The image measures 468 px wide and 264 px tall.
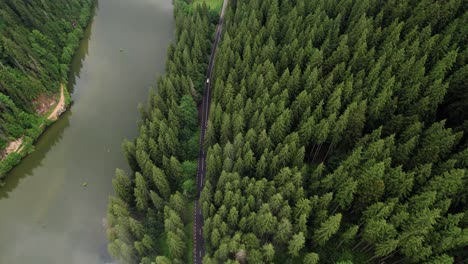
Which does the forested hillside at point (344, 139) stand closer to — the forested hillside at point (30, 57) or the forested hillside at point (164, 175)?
the forested hillside at point (164, 175)

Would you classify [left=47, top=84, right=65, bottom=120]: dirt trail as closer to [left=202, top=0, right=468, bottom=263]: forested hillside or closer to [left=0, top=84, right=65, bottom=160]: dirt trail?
[left=0, top=84, right=65, bottom=160]: dirt trail

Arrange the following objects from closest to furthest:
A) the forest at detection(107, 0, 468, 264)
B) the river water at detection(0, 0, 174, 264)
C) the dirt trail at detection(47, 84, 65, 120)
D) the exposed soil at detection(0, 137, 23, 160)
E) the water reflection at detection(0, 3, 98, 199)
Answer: the forest at detection(107, 0, 468, 264), the river water at detection(0, 0, 174, 264), the water reflection at detection(0, 3, 98, 199), the exposed soil at detection(0, 137, 23, 160), the dirt trail at detection(47, 84, 65, 120)

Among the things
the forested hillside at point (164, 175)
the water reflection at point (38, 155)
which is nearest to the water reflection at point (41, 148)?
the water reflection at point (38, 155)

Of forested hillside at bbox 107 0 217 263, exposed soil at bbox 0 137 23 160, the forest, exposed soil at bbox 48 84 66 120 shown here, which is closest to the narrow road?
forested hillside at bbox 107 0 217 263

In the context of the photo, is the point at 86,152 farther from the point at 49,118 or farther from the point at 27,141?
the point at 49,118

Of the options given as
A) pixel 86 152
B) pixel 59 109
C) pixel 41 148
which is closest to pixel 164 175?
pixel 86 152
